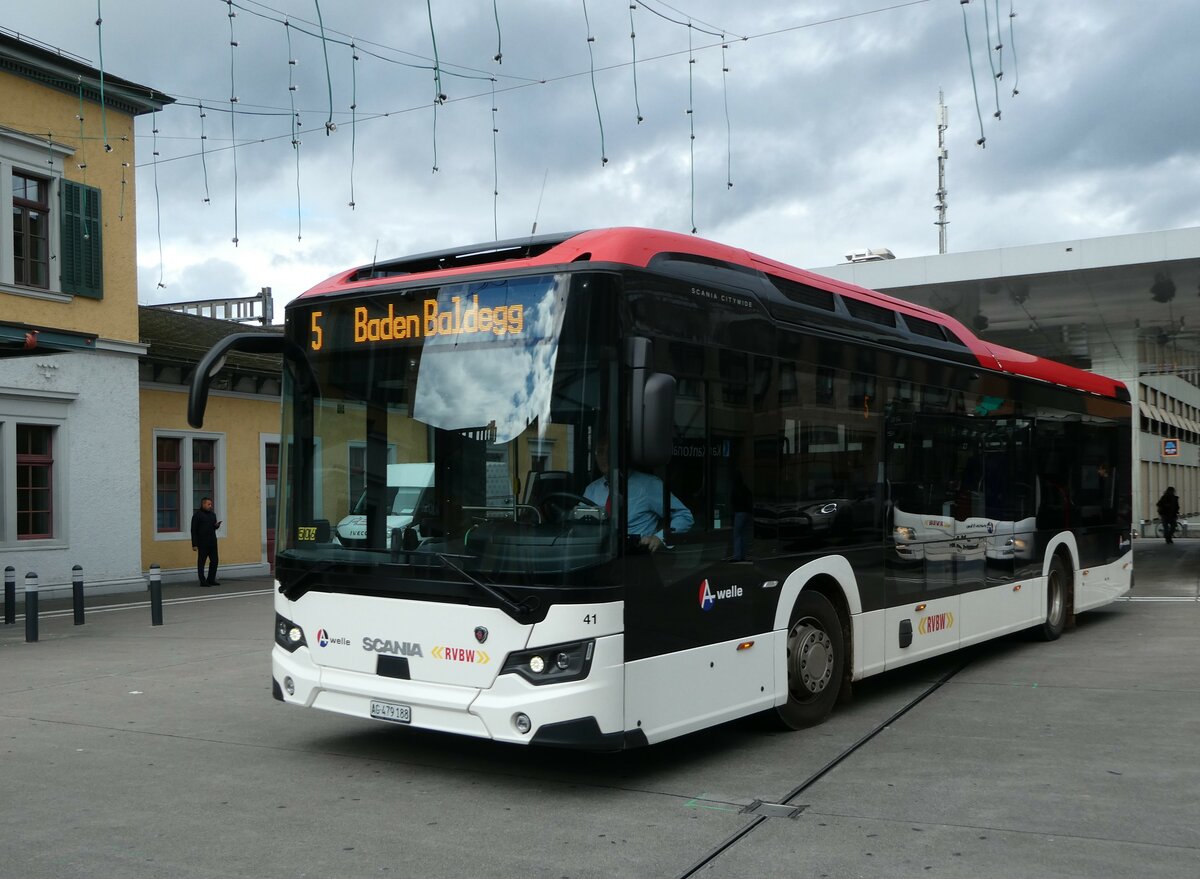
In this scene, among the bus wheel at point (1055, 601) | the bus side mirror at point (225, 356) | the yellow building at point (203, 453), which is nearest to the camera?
the bus side mirror at point (225, 356)

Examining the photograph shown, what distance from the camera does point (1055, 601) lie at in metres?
12.7

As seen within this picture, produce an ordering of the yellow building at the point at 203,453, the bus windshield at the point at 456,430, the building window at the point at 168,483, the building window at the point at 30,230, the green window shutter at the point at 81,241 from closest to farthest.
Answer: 1. the bus windshield at the point at 456,430
2. the building window at the point at 30,230
3. the green window shutter at the point at 81,241
4. the yellow building at the point at 203,453
5. the building window at the point at 168,483

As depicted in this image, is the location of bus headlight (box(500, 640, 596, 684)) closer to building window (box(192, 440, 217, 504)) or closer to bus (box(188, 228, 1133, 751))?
bus (box(188, 228, 1133, 751))

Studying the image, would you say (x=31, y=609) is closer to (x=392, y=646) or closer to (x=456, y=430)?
(x=392, y=646)

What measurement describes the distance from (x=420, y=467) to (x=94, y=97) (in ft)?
60.7

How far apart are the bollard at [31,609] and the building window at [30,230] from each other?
8.19 metres

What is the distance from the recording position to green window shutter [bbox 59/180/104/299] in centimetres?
2084

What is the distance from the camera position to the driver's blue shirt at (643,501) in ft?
19.9

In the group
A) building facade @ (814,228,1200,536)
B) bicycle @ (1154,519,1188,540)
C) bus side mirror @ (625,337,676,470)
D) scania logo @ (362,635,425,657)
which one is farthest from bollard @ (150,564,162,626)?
bicycle @ (1154,519,1188,540)

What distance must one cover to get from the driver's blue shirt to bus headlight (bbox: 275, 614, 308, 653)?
206cm

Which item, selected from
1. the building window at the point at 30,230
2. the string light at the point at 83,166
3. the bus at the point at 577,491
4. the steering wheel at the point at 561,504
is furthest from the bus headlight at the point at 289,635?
the string light at the point at 83,166

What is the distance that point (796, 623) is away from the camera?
776 centimetres

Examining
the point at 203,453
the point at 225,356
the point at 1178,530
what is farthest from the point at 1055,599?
the point at 1178,530

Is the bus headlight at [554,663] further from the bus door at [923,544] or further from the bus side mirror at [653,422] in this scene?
the bus door at [923,544]
